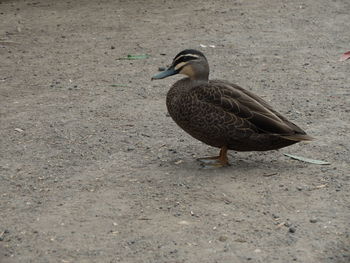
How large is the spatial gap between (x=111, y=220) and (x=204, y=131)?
1.13m

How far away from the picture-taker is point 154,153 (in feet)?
18.5

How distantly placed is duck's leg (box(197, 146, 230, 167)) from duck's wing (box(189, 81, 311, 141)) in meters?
0.30

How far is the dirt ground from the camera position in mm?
4258

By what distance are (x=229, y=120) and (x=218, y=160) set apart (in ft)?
1.28

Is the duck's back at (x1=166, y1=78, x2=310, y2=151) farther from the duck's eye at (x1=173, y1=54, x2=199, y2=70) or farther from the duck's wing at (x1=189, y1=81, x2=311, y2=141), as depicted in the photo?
the duck's eye at (x1=173, y1=54, x2=199, y2=70)

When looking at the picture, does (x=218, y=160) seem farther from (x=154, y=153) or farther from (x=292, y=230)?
(x=292, y=230)

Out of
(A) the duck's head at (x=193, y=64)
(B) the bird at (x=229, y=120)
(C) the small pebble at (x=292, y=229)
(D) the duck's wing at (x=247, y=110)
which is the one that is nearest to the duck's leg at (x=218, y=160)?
(B) the bird at (x=229, y=120)

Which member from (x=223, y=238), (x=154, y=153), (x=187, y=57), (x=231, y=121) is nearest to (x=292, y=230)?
(x=223, y=238)

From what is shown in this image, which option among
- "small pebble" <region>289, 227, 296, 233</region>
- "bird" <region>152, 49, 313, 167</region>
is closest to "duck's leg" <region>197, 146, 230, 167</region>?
"bird" <region>152, 49, 313, 167</region>

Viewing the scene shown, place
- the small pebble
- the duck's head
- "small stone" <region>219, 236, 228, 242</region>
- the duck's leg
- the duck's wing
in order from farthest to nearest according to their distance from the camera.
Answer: the duck's head, the duck's leg, the duck's wing, the small pebble, "small stone" <region>219, 236, 228, 242</region>

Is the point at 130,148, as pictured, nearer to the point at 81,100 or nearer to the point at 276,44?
the point at 81,100

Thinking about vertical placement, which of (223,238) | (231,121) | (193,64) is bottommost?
(223,238)

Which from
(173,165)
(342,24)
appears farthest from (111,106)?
(342,24)

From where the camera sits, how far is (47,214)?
4609mm
